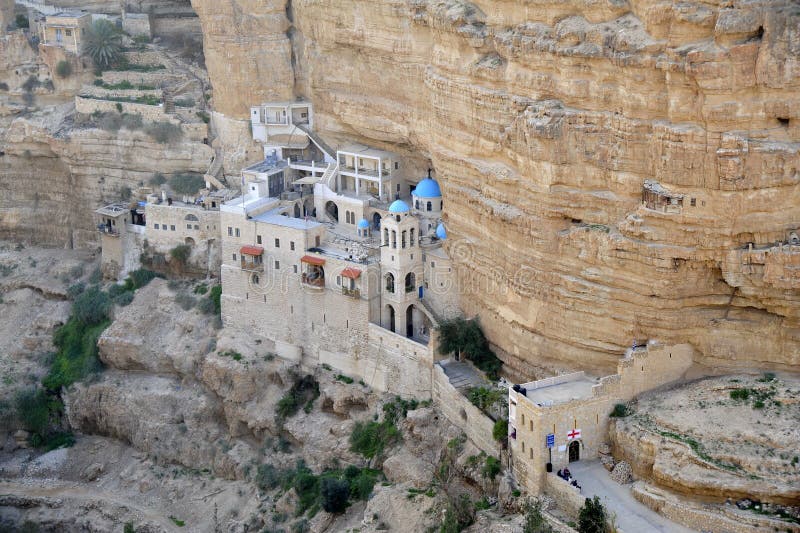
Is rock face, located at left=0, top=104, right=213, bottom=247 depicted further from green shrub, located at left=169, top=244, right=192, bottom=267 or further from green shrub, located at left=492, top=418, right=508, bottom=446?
green shrub, located at left=492, top=418, right=508, bottom=446

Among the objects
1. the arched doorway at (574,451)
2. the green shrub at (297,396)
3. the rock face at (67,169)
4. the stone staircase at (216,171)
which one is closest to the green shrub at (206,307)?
the stone staircase at (216,171)

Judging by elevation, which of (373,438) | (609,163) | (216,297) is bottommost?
(373,438)

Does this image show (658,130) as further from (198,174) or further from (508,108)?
(198,174)

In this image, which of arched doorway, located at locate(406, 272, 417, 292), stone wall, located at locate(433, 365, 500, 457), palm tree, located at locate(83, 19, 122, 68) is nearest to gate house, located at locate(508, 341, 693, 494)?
stone wall, located at locate(433, 365, 500, 457)

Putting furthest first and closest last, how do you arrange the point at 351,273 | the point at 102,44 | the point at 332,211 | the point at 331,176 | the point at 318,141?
the point at 102,44, the point at 318,141, the point at 332,211, the point at 331,176, the point at 351,273

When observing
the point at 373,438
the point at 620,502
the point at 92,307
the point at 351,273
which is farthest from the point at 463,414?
the point at 92,307

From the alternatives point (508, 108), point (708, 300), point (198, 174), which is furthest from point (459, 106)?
point (198, 174)

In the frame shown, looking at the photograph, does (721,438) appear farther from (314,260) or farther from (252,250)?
(252,250)

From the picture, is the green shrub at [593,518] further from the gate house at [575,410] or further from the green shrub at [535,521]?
the gate house at [575,410]
